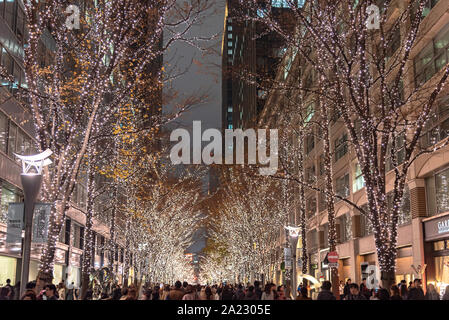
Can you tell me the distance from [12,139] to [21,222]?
57.7 feet

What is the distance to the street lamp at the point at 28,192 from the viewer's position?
11.9 m

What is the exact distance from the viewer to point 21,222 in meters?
11.8

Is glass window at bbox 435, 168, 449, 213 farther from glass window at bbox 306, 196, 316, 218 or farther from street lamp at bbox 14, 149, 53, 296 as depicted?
glass window at bbox 306, 196, 316, 218

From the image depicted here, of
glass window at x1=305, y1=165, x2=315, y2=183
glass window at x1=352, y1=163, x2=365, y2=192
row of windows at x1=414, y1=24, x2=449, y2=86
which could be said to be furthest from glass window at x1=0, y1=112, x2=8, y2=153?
glass window at x1=305, y1=165, x2=315, y2=183

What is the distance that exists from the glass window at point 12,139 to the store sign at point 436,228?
20677 mm

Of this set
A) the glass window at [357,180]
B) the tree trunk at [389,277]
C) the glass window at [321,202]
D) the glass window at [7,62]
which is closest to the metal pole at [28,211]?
the tree trunk at [389,277]

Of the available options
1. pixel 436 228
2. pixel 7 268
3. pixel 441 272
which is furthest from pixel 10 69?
pixel 441 272

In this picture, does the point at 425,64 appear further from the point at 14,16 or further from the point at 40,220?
the point at 14,16

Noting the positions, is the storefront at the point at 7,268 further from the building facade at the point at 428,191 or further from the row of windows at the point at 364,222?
the row of windows at the point at 364,222

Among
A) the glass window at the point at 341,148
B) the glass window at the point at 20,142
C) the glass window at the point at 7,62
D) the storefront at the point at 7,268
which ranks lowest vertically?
the storefront at the point at 7,268

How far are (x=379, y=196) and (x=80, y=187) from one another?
1421 inches

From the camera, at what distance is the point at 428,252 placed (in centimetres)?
2420
